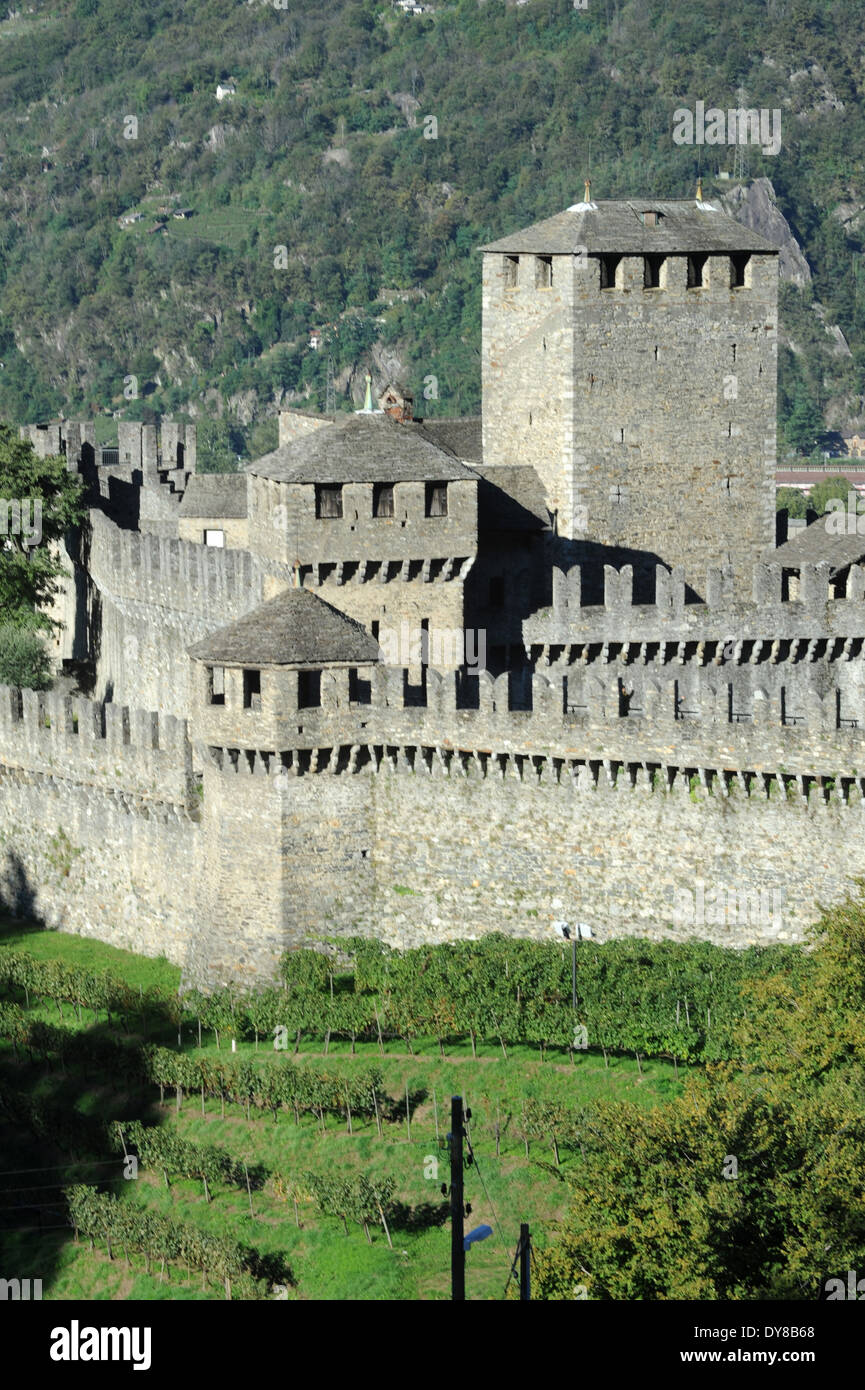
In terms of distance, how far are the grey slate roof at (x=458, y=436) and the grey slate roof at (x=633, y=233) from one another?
12.9 ft

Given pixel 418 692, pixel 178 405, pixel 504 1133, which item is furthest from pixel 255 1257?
pixel 178 405

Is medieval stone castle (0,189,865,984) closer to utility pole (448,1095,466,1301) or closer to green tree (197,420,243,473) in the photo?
utility pole (448,1095,466,1301)

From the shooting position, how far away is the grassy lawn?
131ft

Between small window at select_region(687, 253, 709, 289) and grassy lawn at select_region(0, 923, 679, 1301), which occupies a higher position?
small window at select_region(687, 253, 709, 289)

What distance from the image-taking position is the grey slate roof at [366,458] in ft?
164

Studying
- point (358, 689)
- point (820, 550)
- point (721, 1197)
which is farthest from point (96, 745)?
point (721, 1197)

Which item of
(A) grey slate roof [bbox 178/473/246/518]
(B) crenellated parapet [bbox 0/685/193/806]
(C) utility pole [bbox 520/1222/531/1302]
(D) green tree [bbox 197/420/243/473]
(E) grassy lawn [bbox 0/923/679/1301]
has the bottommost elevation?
(E) grassy lawn [bbox 0/923/679/1301]

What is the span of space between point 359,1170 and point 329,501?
1305cm

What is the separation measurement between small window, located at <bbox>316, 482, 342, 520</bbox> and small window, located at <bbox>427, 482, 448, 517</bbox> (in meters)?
1.61

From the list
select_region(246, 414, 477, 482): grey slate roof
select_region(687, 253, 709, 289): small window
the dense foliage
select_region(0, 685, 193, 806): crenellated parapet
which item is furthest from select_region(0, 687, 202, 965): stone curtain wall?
select_region(687, 253, 709, 289): small window

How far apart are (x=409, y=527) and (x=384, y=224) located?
146294 mm

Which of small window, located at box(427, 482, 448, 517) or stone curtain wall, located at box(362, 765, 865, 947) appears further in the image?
small window, located at box(427, 482, 448, 517)

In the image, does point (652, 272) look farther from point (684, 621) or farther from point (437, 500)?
point (437, 500)

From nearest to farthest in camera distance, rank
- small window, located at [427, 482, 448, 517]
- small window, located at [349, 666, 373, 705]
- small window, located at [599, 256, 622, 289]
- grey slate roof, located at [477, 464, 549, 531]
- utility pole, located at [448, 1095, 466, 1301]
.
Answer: utility pole, located at [448, 1095, 466, 1301]
small window, located at [349, 666, 373, 705]
small window, located at [427, 482, 448, 517]
grey slate roof, located at [477, 464, 549, 531]
small window, located at [599, 256, 622, 289]
